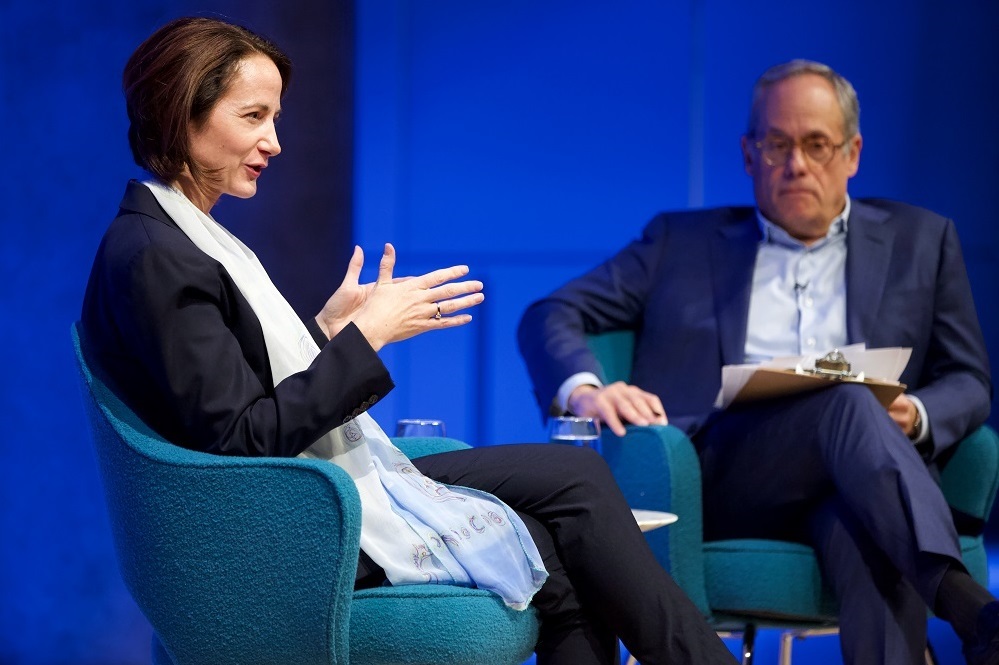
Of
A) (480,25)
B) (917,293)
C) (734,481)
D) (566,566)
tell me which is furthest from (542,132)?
(566,566)

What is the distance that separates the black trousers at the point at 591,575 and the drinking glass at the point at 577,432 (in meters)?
0.43

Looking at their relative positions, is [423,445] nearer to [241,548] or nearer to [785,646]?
[241,548]

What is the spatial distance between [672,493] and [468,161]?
2119 mm

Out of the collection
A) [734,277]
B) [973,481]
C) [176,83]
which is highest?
[176,83]

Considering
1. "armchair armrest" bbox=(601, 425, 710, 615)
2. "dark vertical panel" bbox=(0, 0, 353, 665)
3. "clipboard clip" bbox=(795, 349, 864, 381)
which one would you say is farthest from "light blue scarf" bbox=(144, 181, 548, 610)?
"dark vertical panel" bbox=(0, 0, 353, 665)

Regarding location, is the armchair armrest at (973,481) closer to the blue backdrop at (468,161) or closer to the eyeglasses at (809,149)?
the eyeglasses at (809,149)

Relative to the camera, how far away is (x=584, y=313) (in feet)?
9.75

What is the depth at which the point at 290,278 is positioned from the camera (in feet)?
13.2

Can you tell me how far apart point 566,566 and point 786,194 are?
1.51 metres

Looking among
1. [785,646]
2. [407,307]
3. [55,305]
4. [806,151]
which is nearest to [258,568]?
[407,307]

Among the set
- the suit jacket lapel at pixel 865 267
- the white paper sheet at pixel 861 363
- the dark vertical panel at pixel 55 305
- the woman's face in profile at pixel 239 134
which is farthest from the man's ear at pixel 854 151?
the dark vertical panel at pixel 55 305

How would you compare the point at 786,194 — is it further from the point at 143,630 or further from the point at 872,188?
the point at 143,630

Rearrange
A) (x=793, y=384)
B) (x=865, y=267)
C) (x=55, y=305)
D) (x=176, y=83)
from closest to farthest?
(x=176, y=83)
(x=793, y=384)
(x=865, y=267)
(x=55, y=305)

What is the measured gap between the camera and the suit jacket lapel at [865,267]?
9.52ft
